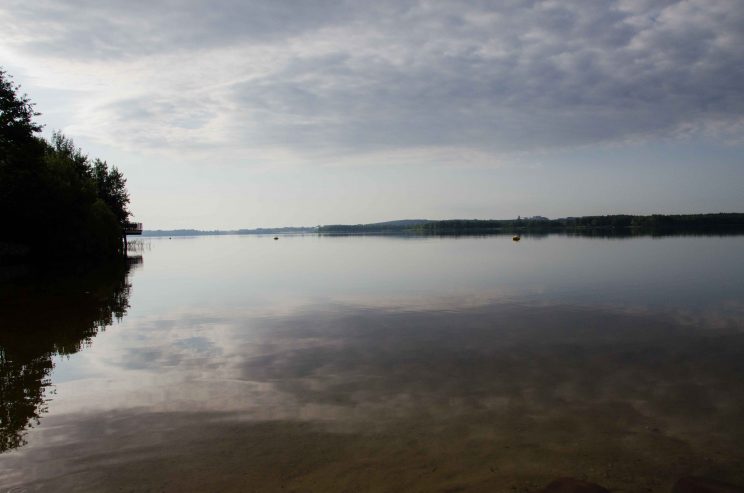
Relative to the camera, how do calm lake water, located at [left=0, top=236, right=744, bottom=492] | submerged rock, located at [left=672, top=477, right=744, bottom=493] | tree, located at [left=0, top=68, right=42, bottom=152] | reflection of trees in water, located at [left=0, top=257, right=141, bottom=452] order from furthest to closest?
tree, located at [left=0, top=68, right=42, bottom=152], reflection of trees in water, located at [left=0, top=257, right=141, bottom=452], calm lake water, located at [left=0, top=236, right=744, bottom=492], submerged rock, located at [left=672, top=477, right=744, bottom=493]

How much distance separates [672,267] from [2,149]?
68801mm

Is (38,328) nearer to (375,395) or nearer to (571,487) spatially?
(375,395)

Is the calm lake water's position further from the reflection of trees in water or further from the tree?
the tree

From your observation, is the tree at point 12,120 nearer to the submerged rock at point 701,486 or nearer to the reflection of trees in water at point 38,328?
the reflection of trees in water at point 38,328

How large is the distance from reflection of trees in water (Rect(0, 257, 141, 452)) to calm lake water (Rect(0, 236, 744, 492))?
0.09 meters

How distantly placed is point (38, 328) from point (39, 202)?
46345 mm

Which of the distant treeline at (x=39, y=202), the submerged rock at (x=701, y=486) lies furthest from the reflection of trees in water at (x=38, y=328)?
the distant treeline at (x=39, y=202)

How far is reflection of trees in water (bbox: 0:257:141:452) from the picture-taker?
10.7 metres

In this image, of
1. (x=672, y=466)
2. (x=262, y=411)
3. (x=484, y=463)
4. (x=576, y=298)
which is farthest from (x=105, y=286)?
(x=672, y=466)

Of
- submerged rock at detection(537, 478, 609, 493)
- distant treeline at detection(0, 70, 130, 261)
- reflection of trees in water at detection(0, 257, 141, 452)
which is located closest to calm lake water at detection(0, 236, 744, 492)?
reflection of trees in water at detection(0, 257, 141, 452)

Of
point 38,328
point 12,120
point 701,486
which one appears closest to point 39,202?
point 12,120

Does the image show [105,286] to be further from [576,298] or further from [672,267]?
[672,267]

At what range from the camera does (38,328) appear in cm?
1948

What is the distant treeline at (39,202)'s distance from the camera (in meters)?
52.9
